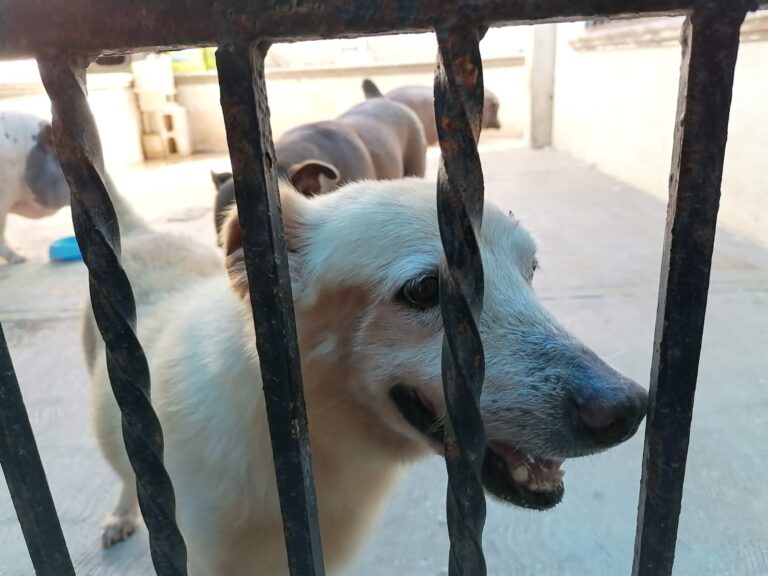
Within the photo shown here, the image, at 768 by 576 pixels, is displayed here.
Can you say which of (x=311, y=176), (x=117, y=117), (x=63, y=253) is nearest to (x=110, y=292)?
(x=311, y=176)

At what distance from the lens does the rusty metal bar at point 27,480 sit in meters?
0.91

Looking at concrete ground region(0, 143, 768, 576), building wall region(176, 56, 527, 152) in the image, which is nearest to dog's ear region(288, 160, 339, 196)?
concrete ground region(0, 143, 768, 576)

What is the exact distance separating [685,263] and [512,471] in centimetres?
64

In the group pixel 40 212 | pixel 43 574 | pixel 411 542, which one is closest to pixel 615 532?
pixel 411 542

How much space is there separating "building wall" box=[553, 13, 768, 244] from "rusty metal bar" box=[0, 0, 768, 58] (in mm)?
3737

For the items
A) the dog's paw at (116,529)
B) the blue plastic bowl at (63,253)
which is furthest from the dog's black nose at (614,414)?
the blue plastic bowl at (63,253)

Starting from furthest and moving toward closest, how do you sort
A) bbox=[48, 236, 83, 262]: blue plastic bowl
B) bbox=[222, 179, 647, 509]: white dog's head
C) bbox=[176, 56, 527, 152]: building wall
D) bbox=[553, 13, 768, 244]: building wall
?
bbox=[176, 56, 527, 152]: building wall
bbox=[48, 236, 83, 262]: blue plastic bowl
bbox=[553, 13, 768, 244]: building wall
bbox=[222, 179, 647, 509]: white dog's head

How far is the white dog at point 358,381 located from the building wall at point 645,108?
3273mm

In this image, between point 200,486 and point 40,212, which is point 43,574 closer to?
point 200,486

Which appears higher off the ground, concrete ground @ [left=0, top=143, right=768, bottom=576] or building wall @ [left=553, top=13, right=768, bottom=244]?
building wall @ [left=553, top=13, right=768, bottom=244]

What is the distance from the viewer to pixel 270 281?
751 millimetres

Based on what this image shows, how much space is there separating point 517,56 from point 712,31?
11.4 metres

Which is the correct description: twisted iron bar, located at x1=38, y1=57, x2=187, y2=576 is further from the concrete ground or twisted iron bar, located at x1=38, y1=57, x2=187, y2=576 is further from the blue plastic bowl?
the blue plastic bowl

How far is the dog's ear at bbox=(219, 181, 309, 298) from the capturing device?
1.30 m
